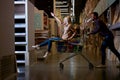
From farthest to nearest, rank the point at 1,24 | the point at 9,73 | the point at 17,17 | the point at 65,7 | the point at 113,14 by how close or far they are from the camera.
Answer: the point at 65,7
the point at 113,14
the point at 17,17
the point at 9,73
the point at 1,24

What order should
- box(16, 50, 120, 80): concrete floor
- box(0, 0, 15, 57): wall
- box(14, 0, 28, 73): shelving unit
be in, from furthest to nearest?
1. box(14, 0, 28, 73): shelving unit
2. box(16, 50, 120, 80): concrete floor
3. box(0, 0, 15, 57): wall

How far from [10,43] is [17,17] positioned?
2.42 meters

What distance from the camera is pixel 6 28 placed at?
22.3ft

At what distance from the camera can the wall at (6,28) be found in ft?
21.1

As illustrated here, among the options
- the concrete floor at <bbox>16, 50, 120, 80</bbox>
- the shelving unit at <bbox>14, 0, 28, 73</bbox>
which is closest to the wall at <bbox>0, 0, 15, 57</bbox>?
the concrete floor at <bbox>16, 50, 120, 80</bbox>

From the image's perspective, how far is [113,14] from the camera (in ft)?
42.9

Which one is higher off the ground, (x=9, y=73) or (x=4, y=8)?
(x=4, y=8)

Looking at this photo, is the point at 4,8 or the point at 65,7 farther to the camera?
the point at 65,7

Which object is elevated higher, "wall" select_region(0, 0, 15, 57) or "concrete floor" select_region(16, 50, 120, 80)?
"wall" select_region(0, 0, 15, 57)

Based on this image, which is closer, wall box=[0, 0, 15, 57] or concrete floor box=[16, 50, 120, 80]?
wall box=[0, 0, 15, 57]

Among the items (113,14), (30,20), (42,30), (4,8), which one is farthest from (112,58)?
(4,8)

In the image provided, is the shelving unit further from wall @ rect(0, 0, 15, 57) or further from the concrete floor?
wall @ rect(0, 0, 15, 57)

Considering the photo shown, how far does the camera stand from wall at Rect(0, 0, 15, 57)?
6441 millimetres

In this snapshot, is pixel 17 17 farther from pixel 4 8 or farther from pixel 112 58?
pixel 112 58
